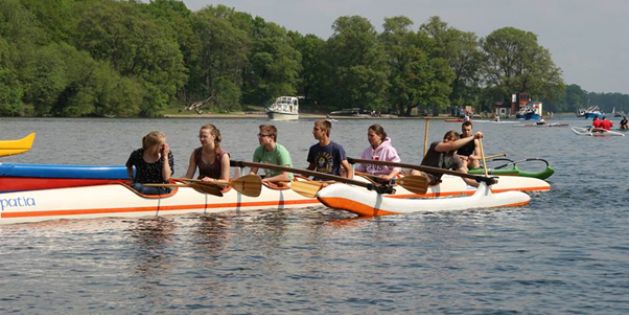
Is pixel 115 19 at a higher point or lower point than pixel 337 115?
higher

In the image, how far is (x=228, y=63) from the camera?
121 meters

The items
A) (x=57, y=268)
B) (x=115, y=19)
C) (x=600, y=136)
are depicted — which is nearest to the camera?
(x=57, y=268)

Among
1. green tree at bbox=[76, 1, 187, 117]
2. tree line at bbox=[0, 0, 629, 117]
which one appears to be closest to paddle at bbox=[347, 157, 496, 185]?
tree line at bbox=[0, 0, 629, 117]

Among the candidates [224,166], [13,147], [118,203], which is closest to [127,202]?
[118,203]

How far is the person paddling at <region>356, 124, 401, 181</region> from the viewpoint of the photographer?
762 inches

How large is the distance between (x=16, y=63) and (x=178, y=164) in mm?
60699

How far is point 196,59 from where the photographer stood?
4712 inches

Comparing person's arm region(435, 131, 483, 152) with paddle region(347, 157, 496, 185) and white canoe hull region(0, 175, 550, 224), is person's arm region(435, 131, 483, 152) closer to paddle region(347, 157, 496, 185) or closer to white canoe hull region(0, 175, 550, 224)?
paddle region(347, 157, 496, 185)

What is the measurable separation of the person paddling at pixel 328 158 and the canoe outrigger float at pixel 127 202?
1.43 ft

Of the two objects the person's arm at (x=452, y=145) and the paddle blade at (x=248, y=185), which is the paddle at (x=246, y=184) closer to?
the paddle blade at (x=248, y=185)

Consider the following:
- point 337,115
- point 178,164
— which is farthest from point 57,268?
point 337,115

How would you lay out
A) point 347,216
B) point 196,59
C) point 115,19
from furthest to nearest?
point 196,59 → point 115,19 → point 347,216

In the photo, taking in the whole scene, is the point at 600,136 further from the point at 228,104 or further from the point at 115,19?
the point at 228,104

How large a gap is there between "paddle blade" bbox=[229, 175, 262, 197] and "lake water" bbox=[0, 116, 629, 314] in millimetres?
466
